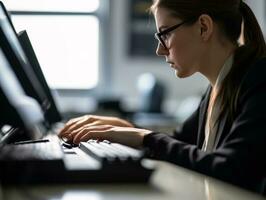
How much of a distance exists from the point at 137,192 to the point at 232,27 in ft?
2.74

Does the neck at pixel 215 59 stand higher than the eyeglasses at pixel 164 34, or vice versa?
the eyeglasses at pixel 164 34

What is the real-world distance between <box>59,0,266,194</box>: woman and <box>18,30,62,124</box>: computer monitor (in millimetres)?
97

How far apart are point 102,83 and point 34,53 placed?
3.77 metres

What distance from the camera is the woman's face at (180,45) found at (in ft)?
4.90

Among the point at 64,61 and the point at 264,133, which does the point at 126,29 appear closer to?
the point at 64,61

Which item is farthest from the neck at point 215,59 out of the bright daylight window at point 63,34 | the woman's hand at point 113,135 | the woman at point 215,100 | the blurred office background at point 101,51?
the bright daylight window at point 63,34

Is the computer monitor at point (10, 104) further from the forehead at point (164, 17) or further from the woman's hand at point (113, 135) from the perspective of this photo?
the forehead at point (164, 17)

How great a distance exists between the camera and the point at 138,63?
5215 millimetres

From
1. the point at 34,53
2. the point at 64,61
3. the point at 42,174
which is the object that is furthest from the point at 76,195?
the point at 64,61

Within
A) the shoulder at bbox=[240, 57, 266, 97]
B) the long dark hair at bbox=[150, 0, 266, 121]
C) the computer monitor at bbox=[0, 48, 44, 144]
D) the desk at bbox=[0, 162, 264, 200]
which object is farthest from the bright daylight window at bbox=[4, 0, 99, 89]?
the desk at bbox=[0, 162, 264, 200]

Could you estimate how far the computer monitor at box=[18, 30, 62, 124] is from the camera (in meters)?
1.42

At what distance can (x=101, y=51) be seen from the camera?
17.0 feet

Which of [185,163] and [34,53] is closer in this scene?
[185,163]

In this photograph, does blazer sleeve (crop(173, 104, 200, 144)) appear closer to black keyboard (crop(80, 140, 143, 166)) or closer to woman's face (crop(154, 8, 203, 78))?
woman's face (crop(154, 8, 203, 78))
